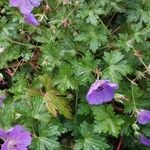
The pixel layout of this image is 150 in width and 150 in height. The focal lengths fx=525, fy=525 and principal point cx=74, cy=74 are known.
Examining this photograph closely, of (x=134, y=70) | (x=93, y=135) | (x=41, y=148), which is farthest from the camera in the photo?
(x=134, y=70)

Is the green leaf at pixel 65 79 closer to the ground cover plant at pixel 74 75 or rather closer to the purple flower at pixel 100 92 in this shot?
the ground cover plant at pixel 74 75

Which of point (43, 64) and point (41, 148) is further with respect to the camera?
point (43, 64)

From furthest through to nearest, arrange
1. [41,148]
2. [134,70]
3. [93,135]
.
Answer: [134,70] < [93,135] < [41,148]

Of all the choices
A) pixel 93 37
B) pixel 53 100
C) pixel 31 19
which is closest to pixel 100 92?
pixel 53 100

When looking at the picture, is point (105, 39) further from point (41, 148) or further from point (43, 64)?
point (41, 148)

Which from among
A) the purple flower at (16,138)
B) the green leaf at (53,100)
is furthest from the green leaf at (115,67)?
the purple flower at (16,138)

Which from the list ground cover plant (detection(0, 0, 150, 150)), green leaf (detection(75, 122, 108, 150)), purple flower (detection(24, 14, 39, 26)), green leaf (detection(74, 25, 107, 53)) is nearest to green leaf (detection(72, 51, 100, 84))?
ground cover plant (detection(0, 0, 150, 150))

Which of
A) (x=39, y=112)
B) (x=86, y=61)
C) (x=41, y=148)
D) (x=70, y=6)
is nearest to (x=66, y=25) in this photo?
(x=70, y=6)

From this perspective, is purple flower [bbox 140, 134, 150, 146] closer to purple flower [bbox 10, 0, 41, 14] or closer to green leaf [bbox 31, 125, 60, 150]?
green leaf [bbox 31, 125, 60, 150]
